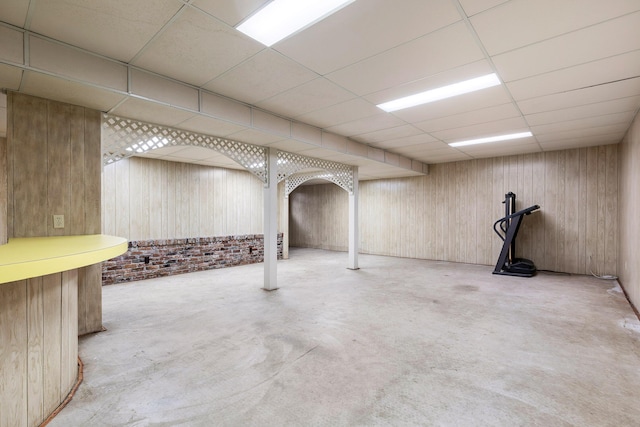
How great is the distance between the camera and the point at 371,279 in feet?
17.9

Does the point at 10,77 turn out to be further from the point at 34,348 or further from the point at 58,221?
the point at 34,348

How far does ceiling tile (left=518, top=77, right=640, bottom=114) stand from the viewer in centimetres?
296

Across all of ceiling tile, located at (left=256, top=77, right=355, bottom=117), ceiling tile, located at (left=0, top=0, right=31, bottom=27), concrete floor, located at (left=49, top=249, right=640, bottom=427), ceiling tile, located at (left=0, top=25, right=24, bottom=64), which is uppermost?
ceiling tile, located at (left=256, top=77, right=355, bottom=117)

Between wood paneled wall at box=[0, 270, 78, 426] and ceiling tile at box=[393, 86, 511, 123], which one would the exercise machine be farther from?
wood paneled wall at box=[0, 270, 78, 426]

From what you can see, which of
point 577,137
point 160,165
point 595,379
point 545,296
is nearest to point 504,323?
point 595,379

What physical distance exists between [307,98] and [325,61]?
828mm

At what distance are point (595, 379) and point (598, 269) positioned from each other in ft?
15.6

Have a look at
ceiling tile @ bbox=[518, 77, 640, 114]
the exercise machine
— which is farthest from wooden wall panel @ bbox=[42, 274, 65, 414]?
the exercise machine

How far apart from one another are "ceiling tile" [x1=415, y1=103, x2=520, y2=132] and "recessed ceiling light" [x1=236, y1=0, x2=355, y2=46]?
2.63m

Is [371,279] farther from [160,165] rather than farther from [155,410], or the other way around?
[160,165]

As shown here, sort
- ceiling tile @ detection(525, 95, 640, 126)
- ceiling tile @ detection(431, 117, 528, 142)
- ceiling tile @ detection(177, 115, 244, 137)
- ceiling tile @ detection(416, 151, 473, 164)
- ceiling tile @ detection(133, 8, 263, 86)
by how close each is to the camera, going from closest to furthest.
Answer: ceiling tile @ detection(133, 8, 263, 86) < ceiling tile @ detection(177, 115, 244, 137) < ceiling tile @ detection(525, 95, 640, 126) < ceiling tile @ detection(431, 117, 528, 142) < ceiling tile @ detection(416, 151, 473, 164)

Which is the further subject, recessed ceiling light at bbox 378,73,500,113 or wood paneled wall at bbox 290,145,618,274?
wood paneled wall at bbox 290,145,618,274

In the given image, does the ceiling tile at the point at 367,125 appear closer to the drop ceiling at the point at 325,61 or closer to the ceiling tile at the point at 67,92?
the drop ceiling at the point at 325,61

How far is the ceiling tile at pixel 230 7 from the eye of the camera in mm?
1776
